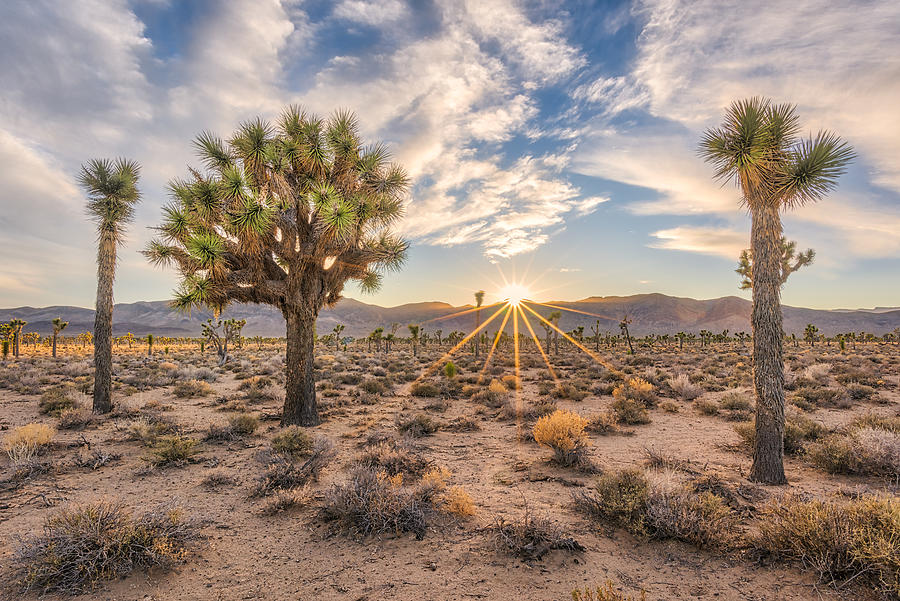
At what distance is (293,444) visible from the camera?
27.4ft

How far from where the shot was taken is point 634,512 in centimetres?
512

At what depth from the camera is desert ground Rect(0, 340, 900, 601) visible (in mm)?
4133

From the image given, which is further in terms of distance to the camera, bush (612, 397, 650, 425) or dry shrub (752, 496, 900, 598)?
bush (612, 397, 650, 425)

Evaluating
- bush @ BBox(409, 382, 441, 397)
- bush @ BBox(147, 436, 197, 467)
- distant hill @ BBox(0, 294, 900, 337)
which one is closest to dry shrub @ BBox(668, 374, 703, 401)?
bush @ BBox(409, 382, 441, 397)

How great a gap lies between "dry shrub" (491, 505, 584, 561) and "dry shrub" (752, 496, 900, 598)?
2.23 metres

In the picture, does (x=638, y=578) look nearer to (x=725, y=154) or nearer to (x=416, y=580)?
(x=416, y=580)

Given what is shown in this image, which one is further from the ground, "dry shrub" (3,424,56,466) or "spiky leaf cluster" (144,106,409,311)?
"spiky leaf cluster" (144,106,409,311)

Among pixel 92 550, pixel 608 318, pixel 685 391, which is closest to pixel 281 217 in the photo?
pixel 92 550

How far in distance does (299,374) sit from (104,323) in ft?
22.9

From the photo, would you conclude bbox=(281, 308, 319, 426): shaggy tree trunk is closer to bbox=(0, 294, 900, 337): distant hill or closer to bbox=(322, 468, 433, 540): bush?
bbox=(322, 468, 433, 540): bush

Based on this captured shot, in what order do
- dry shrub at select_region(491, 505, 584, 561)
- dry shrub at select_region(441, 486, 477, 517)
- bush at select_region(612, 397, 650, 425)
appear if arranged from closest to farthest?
dry shrub at select_region(491, 505, 584, 561) → dry shrub at select_region(441, 486, 477, 517) → bush at select_region(612, 397, 650, 425)

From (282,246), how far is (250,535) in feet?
25.9

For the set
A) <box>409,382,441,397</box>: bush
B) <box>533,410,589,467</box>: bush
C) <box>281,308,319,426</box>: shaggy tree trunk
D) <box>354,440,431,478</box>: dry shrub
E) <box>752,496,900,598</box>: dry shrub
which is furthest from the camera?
<box>409,382,441,397</box>: bush

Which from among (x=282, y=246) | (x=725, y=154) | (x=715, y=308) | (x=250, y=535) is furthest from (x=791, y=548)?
A: (x=715, y=308)
